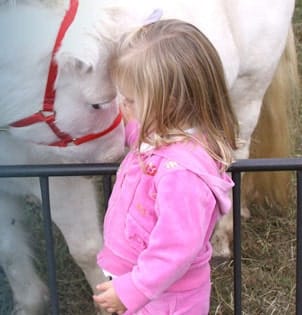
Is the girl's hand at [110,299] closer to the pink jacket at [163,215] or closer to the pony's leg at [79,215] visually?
the pink jacket at [163,215]

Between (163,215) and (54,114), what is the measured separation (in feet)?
1.46

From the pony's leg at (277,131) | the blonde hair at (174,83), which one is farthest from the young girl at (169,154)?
the pony's leg at (277,131)

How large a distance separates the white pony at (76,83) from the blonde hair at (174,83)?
12cm

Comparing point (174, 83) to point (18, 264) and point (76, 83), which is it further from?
point (18, 264)

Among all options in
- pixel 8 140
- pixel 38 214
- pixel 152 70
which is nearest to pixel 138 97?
pixel 152 70

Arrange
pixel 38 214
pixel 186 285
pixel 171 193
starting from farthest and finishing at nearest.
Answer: pixel 38 214 → pixel 186 285 → pixel 171 193

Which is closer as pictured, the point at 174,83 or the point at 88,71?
the point at 174,83

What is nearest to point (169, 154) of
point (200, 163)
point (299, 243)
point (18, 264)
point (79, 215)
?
point (200, 163)

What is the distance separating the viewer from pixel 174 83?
1.45m

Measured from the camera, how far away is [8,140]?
1986 mm

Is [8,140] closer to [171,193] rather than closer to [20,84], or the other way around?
[20,84]

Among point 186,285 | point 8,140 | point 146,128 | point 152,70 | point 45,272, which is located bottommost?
point 45,272

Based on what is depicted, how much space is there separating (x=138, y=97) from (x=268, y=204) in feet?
5.91

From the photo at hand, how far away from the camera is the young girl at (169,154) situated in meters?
1.44
